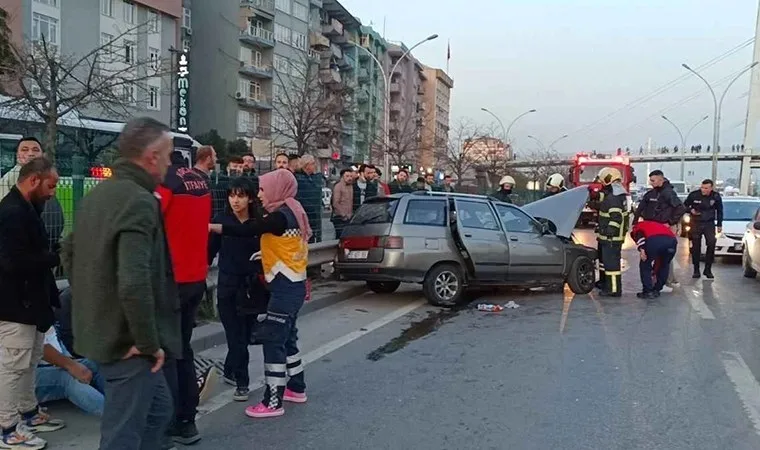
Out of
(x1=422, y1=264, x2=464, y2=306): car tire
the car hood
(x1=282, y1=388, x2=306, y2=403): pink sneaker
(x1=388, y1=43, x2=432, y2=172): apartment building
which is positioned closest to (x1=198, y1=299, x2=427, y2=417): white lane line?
(x1=422, y1=264, x2=464, y2=306): car tire

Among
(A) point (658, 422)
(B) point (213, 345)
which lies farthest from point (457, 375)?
(B) point (213, 345)

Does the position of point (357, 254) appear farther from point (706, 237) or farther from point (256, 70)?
point (256, 70)

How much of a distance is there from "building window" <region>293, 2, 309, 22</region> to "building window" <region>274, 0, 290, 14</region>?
1230mm

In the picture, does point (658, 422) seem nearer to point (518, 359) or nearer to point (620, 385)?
point (620, 385)

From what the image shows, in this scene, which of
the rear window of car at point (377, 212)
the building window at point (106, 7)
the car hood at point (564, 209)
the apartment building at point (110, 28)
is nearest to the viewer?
the rear window of car at point (377, 212)

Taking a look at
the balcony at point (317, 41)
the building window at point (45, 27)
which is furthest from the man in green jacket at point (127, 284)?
the balcony at point (317, 41)

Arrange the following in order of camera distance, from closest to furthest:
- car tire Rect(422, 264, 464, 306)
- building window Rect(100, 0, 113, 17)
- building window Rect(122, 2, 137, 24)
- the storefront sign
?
car tire Rect(422, 264, 464, 306)
building window Rect(100, 0, 113, 17)
the storefront sign
building window Rect(122, 2, 137, 24)

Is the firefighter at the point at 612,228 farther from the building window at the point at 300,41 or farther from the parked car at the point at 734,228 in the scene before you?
the building window at the point at 300,41

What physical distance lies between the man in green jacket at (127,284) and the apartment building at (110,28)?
98.8ft

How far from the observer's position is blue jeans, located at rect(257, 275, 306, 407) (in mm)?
5469

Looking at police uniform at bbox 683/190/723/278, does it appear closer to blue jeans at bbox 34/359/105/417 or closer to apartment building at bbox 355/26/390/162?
blue jeans at bbox 34/359/105/417

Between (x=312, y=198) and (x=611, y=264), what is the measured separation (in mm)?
4931

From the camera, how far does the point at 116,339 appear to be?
10.7ft

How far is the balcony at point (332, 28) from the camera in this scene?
7250 centimetres
